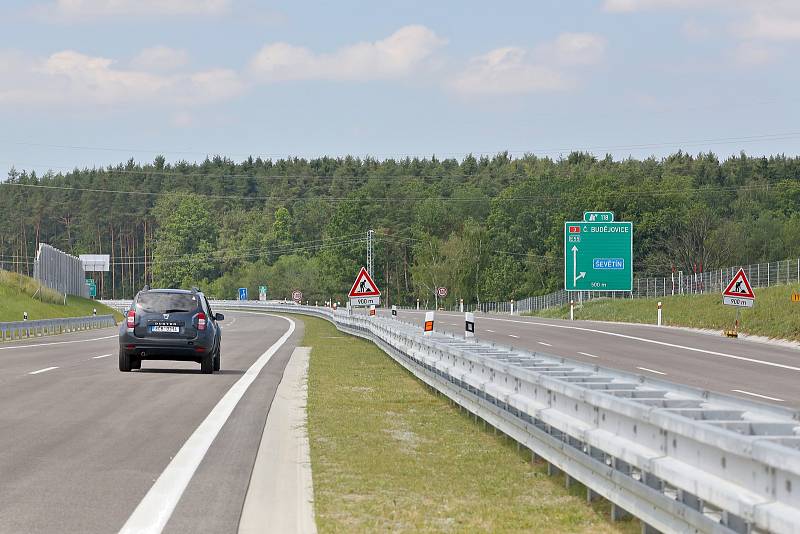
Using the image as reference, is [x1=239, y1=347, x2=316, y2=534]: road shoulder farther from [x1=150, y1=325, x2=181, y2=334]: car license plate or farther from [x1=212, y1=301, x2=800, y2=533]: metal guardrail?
[x1=150, y1=325, x2=181, y2=334]: car license plate

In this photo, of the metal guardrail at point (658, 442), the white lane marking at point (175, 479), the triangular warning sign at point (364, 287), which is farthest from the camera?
the triangular warning sign at point (364, 287)

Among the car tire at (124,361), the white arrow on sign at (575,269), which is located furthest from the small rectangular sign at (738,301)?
the car tire at (124,361)

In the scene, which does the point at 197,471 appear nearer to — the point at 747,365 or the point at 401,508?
the point at 401,508

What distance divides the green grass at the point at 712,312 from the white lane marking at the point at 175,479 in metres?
32.6

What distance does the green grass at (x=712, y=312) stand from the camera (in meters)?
48.6

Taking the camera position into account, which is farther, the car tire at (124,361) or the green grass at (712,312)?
the green grass at (712,312)

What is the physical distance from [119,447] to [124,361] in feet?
41.3

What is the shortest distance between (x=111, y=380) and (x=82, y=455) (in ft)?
35.2

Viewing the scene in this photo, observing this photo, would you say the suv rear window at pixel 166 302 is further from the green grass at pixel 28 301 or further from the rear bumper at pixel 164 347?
the green grass at pixel 28 301

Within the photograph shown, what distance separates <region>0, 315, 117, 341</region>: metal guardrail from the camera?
48.1 metres

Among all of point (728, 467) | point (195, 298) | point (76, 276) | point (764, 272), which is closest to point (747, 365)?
point (195, 298)

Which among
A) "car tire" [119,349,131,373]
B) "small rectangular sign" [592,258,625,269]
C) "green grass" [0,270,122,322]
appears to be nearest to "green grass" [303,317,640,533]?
"car tire" [119,349,131,373]

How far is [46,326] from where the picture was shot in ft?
176

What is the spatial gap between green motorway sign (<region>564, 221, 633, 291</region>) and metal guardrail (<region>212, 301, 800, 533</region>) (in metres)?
57.3
